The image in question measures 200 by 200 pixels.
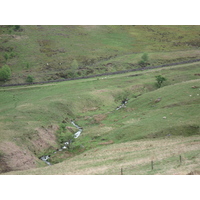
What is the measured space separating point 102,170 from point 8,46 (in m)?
129

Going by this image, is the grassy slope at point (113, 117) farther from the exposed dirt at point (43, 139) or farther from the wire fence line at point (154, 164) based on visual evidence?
the exposed dirt at point (43, 139)

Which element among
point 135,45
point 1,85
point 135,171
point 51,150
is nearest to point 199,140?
point 135,171

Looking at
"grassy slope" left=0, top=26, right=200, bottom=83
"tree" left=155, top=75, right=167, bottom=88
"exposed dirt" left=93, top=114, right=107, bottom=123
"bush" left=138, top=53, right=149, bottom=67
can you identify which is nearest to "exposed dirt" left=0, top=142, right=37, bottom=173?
"exposed dirt" left=93, top=114, right=107, bottom=123

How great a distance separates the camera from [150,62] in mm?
145000

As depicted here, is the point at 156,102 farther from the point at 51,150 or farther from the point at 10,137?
the point at 10,137

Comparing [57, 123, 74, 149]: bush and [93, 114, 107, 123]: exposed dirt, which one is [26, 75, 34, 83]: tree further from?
[57, 123, 74, 149]: bush

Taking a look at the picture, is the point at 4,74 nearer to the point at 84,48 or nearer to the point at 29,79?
the point at 29,79

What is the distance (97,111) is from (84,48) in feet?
288

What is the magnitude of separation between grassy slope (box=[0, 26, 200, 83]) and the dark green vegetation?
0.54 meters

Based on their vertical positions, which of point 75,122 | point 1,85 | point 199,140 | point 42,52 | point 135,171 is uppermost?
point 42,52

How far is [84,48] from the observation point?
16662 centimetres

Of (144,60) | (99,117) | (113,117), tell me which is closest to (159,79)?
(113,117)

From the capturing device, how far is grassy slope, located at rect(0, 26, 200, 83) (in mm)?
137750

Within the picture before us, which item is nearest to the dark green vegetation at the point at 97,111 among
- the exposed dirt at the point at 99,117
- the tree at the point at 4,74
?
the exposed dirt at the point at 99,117
